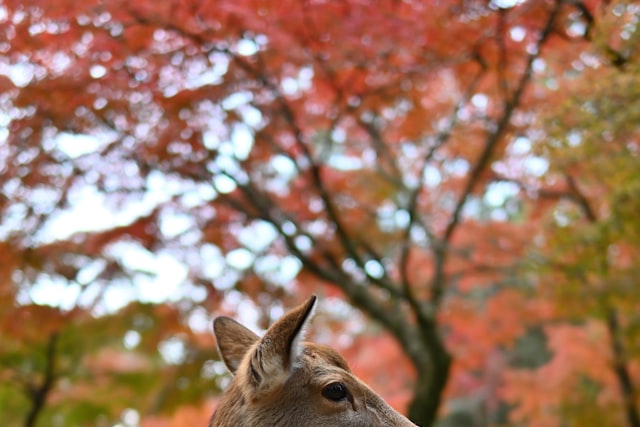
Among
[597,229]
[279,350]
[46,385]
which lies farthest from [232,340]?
[46,385]

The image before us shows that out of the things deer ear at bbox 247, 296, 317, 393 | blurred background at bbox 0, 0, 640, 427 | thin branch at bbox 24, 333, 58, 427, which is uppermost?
deer ear at bbox 247, 296, 317, 393

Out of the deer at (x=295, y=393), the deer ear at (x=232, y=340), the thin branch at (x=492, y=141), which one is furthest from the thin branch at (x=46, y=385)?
the deer at (x=295, y=393)

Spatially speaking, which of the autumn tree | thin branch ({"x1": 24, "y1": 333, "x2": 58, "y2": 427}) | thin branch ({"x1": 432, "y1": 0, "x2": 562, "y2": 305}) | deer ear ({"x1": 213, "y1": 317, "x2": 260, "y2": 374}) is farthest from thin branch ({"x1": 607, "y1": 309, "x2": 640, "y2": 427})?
thin branch ({"x1": 24, "y1": 333, "x2": 58, "y2": 427})

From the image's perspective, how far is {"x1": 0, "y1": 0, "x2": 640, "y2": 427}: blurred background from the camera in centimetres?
600

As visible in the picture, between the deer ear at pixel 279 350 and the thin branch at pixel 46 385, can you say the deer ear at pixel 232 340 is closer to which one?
the deer ear at pixel 279 350

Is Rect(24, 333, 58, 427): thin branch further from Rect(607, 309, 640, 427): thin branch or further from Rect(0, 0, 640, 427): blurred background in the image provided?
Rect(607, 309, 640, 427): thin branch

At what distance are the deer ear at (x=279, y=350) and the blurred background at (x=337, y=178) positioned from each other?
3.16 meters

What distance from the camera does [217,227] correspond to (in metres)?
8.44

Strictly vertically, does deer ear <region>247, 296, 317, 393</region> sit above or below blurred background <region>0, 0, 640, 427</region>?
above

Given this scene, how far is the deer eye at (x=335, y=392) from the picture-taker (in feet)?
10.1

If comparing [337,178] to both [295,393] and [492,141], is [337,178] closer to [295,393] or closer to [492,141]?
[492,141]

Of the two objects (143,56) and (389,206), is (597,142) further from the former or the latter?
(389,206)

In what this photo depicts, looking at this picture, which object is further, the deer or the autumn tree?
the autumn tree

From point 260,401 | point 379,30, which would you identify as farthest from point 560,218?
point 260,401
